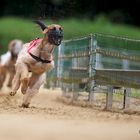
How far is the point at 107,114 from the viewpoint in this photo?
1334 cm

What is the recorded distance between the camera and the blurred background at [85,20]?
27.8 meters

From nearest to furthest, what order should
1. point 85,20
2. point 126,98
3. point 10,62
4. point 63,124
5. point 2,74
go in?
point 63,124 < point 126,98 < point 2,74 < point 10,62 < point 85,20

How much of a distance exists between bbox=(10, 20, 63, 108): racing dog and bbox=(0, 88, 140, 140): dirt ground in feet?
1.22

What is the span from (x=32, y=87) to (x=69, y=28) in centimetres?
1378

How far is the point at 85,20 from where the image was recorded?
32.5m

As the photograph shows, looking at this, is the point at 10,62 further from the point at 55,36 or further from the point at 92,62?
the point at 55,36

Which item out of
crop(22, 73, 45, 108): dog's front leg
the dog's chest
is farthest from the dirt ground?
the dog's chest

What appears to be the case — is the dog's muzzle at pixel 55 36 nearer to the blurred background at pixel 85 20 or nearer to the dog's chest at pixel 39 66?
the dog's chest at pixel 39 66

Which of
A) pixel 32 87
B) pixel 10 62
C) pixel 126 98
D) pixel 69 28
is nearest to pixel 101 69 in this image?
pixel 126 98

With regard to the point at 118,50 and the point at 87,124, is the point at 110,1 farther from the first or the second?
the point at 87,124

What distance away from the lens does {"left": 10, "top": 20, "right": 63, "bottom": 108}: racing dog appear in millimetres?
13750

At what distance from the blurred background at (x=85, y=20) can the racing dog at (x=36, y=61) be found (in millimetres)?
10404

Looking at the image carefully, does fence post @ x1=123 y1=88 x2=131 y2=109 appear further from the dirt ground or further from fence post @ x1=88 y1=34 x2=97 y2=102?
fence post @ x1=88 y1=34 x2=97 y2=102

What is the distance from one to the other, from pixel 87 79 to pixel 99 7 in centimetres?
2011
